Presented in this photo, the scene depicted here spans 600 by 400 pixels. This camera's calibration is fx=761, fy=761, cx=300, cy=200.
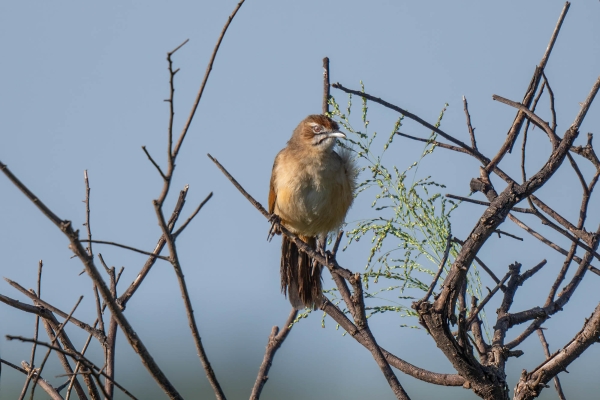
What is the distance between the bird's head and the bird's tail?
0.78m

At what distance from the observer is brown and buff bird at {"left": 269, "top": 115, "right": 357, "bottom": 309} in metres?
5.62

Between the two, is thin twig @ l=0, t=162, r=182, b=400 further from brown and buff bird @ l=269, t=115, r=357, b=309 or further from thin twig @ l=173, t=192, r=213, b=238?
brown and buff bird @ l=269, t=115, r=357, b=309

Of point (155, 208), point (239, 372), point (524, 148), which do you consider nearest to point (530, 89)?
point (524, 148)

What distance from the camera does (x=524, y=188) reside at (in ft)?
9.22

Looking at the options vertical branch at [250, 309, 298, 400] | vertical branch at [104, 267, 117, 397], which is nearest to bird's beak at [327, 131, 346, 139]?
vertical branch at [250, 309, 298, 400]

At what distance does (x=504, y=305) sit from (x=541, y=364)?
1.86 feet

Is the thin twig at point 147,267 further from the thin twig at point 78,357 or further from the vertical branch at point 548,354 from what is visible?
the vertical branch at point 548,354

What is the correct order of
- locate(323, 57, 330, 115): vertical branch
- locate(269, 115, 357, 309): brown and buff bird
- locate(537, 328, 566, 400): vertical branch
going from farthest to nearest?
1. locate(269, 115, 357, 309): brown and buff bird
2. locate(323, 57, 330, 115): vertical branch
3. locate(537, 328, 566, 400): vertical branch

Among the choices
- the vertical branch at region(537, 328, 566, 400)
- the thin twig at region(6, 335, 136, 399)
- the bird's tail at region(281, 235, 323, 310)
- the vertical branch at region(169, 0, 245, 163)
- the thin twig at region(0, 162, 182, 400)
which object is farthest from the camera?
the bird's tail at region(281, 235, 323, 310)

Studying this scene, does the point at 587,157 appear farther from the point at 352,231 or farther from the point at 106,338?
the point at 106,338

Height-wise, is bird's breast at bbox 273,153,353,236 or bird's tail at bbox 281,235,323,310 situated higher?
bird's breast at bbox 273,153,353,236

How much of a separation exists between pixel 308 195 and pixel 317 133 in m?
0.61

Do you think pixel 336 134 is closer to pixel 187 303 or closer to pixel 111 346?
pixel 111 346

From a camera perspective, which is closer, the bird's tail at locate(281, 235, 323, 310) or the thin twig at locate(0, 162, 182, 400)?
the thin twig at locate(0, 162, 182, 400)
